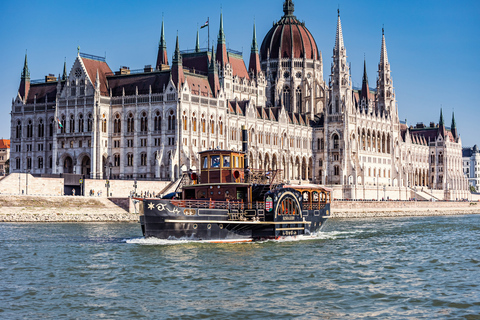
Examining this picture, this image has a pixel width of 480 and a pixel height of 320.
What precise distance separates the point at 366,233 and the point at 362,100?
105m

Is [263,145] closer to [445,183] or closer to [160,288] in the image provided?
[445,183]

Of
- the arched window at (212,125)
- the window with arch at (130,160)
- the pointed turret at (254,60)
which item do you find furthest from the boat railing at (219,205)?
the pointed turret at (254,60)

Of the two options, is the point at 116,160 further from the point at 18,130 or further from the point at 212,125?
the point at 18,130

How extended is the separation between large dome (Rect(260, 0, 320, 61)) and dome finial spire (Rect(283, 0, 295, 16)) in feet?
8.94

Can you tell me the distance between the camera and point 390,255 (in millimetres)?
48781

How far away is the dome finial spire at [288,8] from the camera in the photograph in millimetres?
173788

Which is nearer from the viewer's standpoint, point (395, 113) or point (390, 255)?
point (390, 255)

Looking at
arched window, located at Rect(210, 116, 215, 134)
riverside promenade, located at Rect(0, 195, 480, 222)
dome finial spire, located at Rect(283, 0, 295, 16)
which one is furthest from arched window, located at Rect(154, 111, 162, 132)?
dome finial spire, located at Rect(283, 0, 295, 16)

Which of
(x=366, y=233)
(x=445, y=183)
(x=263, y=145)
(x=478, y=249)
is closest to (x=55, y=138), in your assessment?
(x=263, y=145)

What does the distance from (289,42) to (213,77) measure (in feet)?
145

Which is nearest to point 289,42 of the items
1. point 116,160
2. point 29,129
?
point 116,160

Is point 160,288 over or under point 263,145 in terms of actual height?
under

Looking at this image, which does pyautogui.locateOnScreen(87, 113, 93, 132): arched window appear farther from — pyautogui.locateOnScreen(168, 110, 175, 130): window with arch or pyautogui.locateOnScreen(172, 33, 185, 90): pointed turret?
pyautogui.locateOnScreen(172, 33, 185, 90): pointed turret

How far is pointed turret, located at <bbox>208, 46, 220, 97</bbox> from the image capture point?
12600cm
